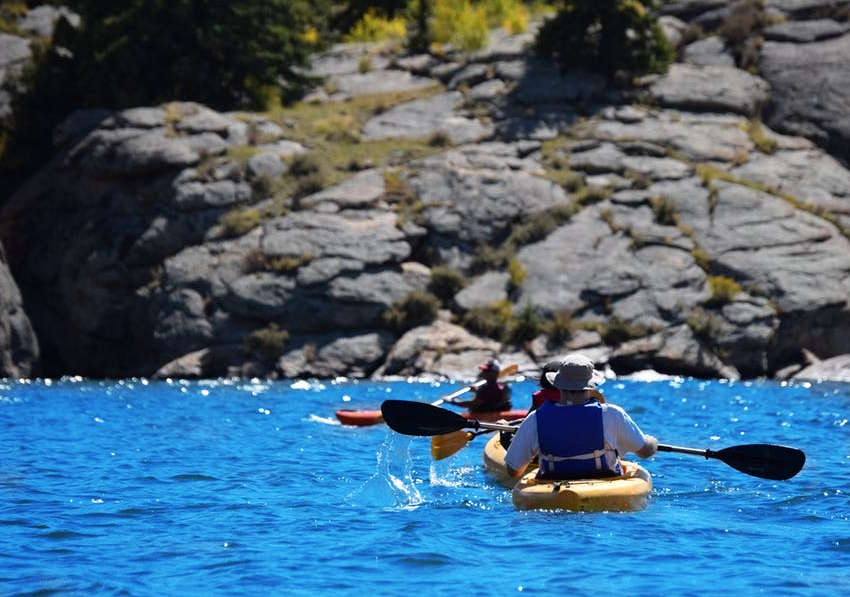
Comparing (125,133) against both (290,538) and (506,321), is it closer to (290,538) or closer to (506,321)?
(506,321)

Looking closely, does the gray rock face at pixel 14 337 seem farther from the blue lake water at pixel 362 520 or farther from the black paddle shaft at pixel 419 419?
the black paddle shaft at pixel 419 419

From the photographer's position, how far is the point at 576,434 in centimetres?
Answer: 1058

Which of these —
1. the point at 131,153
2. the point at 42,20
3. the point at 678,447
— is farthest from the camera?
the point at 42,20

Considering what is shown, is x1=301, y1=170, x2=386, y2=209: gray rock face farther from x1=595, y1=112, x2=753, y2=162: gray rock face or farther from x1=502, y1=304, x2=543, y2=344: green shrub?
x1=595, y1=112, x2=753, y2=162: gray rock face

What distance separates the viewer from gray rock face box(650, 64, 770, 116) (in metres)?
40.0

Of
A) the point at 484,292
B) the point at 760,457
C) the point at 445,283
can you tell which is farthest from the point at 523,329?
the point at 760,457

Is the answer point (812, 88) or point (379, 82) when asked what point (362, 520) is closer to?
point (379, 82)

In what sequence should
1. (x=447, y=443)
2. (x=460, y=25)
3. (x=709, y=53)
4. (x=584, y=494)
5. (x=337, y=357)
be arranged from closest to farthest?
(x=584, y=494), (x=447, y=443), (x=337, y=357), (x=709, y=53), (x=460, y=25)

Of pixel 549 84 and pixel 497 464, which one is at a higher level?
pixel 497 464

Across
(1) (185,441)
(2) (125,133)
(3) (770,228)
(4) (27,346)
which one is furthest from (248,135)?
(1) (185,441)

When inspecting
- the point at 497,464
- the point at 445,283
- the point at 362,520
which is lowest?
the point at 445,283

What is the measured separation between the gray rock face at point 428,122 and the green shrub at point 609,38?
3.95 meters

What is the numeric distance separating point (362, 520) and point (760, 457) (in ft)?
12.6


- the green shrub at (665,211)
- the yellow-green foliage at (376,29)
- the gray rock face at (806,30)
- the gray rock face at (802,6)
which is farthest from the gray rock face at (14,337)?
the gray rock face at (802,6)
